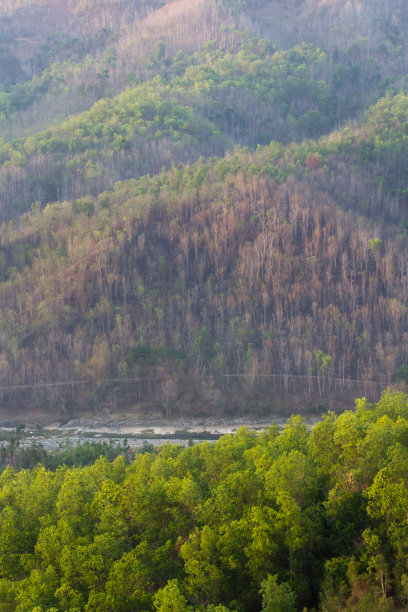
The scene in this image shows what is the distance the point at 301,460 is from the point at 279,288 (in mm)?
29950

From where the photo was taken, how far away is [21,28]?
357 ft

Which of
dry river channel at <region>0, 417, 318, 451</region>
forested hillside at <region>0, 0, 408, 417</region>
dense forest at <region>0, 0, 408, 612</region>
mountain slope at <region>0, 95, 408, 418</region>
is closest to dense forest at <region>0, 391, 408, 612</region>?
dense forest at <region>0, 0, 408, 612</region>

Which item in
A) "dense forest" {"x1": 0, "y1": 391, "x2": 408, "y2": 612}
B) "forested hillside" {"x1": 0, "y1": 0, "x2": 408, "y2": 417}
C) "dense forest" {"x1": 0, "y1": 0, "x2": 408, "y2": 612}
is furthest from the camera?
"forested hillside" {"x1": 0, "y1": 0, "x2": 408, "y2": 417}

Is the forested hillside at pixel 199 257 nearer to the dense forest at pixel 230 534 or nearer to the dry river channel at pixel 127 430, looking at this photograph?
the dry river channel at pixel 127 430

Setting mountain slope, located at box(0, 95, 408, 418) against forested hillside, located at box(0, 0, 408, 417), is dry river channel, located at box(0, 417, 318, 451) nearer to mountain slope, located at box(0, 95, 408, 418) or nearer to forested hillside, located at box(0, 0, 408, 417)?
forested hillside, located at box(0, 0, 408, 417)

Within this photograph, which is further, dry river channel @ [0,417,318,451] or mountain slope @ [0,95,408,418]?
mountain slope @ [0,95,408,418]

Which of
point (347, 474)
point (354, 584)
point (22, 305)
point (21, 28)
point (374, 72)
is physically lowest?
point (354, 584)

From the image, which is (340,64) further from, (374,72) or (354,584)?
(354,584)

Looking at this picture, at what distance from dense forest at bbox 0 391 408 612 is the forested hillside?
22.6m

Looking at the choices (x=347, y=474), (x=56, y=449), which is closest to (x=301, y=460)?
(x=347, y=474)

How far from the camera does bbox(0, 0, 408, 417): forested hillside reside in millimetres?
42969

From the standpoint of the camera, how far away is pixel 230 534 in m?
16.0

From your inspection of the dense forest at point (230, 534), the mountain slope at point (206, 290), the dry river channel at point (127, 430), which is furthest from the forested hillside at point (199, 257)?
the dense forest at point (230, 534)

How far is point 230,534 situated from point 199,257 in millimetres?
34596
